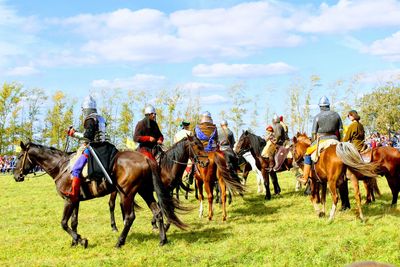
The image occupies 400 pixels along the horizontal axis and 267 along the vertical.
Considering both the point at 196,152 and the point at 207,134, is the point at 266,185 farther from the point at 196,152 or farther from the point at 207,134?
the point at 196,152

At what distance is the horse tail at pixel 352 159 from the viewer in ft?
33.0

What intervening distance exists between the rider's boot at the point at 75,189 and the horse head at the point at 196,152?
2712mm

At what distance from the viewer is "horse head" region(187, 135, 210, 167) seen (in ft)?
34.4

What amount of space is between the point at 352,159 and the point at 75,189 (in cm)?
589

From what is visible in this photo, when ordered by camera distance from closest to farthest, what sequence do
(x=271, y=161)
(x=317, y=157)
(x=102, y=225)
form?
(x=317, y=157)
(x=102, y=225)
(x=271, y=161)

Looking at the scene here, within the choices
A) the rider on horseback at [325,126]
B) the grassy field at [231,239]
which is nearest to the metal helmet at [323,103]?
the rider on horseback at [325,126]

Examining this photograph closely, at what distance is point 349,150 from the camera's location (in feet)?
33.2

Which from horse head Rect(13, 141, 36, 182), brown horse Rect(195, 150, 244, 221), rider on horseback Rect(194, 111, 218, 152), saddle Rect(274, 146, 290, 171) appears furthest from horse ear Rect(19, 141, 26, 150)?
saddle Rect(274, 146, 290, 171)

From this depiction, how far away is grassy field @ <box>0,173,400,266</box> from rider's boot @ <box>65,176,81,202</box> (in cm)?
99

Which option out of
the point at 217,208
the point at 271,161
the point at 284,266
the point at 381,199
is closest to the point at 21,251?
the point at 284,266

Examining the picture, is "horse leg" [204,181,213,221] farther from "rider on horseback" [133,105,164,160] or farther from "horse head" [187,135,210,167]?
"rider on horseback" [133,105,164,160]

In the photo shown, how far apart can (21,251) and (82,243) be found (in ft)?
4.14

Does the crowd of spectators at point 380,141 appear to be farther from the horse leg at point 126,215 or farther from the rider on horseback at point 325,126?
the horse leg at point 126,215

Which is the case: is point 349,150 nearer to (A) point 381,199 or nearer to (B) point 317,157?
(B) point 317,157
